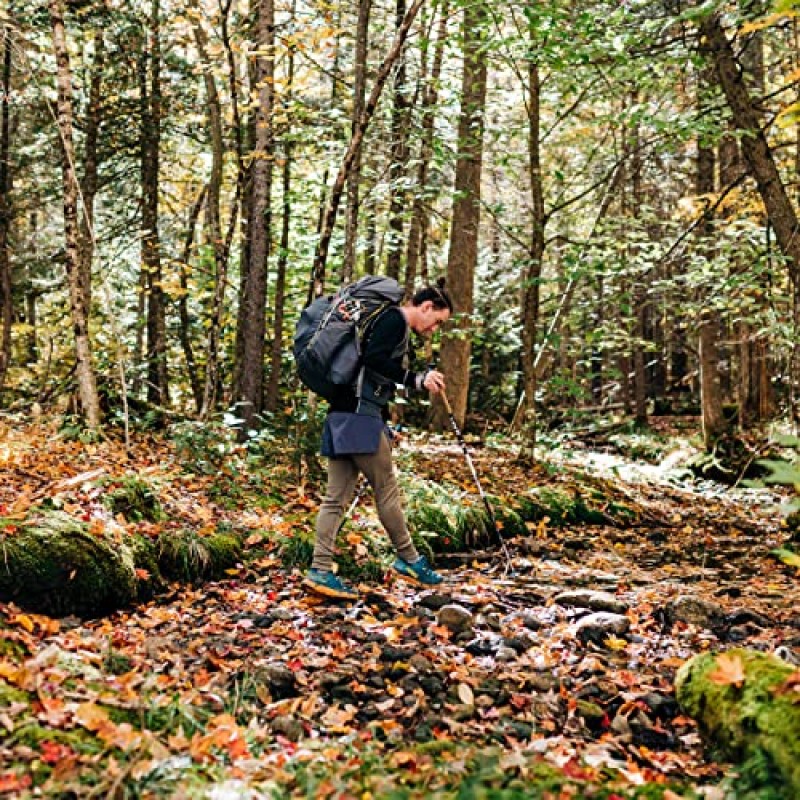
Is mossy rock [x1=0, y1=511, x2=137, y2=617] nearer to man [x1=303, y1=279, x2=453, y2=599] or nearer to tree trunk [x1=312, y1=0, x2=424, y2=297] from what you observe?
man [x1=303, y1=279, x2=453, y2=599]

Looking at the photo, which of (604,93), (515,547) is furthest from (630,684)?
(604,93)

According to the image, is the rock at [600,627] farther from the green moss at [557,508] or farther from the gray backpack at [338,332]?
the green moss at [557,508]

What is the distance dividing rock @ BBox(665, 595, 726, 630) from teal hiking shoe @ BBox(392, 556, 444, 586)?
186 centimetres

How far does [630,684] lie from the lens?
4395 millimetres

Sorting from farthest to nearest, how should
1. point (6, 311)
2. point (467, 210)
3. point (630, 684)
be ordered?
point (467, 210)
point (6, 311)
point (630, 684)

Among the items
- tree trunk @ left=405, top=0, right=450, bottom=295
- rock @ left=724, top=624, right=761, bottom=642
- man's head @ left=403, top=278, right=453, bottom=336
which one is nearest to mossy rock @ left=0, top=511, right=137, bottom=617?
man's head @ left=403, top=278, right=453, bottom=336

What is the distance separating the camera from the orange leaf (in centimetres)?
351

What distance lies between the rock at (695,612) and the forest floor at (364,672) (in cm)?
2

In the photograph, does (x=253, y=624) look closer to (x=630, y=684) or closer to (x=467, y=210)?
(x=630, y=684)

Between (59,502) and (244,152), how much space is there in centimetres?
939

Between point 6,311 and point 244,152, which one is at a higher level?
point 244,152

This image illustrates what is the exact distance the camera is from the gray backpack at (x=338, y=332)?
17.5ft

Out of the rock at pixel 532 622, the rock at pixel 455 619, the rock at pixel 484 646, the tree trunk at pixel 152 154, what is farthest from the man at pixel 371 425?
the tree trunk at pixel 152 154

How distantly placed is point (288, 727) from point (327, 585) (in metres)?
2.05
